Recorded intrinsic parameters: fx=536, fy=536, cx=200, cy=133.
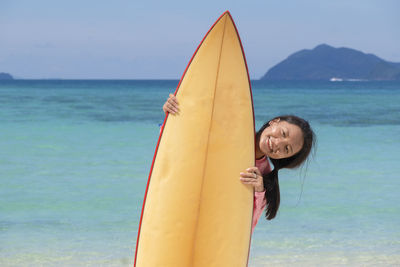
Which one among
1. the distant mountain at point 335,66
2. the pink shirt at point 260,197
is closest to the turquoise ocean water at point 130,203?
the pink shirt at point 260,197

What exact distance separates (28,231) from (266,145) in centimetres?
284

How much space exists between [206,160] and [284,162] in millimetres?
359

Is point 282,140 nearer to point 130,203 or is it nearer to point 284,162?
point 284,162

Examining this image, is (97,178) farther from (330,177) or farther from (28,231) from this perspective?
(330,177)

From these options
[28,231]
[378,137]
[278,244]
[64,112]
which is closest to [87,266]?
[28,231]

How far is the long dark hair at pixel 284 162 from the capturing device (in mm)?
2354

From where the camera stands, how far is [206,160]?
2438 millimetres

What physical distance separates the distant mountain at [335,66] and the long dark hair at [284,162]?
3282 inches

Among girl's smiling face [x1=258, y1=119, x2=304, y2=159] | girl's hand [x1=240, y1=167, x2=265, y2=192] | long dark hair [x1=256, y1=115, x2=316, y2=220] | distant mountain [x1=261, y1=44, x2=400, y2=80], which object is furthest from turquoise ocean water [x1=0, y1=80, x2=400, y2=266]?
distant mountain [x1=261, y1=44, x2=400, y2=80]

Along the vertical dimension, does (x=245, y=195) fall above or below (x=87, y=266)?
above

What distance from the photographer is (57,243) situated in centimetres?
419

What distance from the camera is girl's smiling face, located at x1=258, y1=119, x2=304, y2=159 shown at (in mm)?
2291

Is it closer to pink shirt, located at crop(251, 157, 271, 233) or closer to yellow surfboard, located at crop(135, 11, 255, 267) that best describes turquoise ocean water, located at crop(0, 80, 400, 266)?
pink shirt, located at crop(251, 157, 271, 233)

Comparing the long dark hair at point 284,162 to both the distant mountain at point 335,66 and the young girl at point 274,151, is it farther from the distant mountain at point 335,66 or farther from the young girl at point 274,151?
the distant mountain at point 335,66
